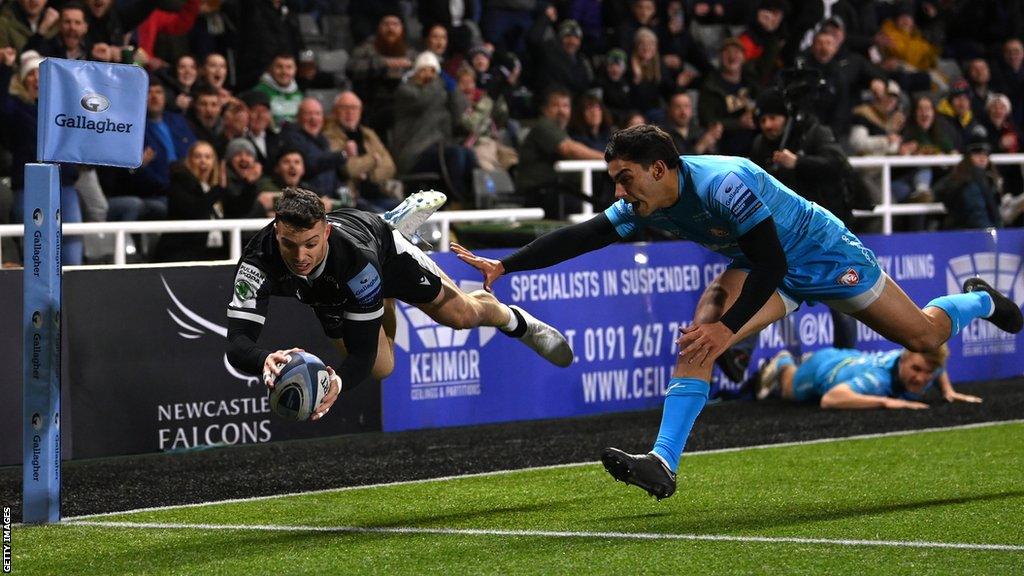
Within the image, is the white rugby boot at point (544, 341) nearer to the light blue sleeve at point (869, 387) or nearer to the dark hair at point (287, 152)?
the light blue sleeve at point (869, 387)

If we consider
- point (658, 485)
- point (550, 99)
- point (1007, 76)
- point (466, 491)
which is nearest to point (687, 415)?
point (658, 485)

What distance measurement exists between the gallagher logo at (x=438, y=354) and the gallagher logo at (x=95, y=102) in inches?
165

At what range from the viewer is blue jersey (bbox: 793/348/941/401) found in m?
12.9

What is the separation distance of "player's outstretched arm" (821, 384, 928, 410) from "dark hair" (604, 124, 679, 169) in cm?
561

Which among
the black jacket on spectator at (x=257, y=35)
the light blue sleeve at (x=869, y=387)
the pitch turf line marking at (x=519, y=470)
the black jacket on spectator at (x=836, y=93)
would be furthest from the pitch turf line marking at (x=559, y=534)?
the black jacket on spectator at (x=836, y=93)

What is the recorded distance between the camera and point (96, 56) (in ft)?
42.6

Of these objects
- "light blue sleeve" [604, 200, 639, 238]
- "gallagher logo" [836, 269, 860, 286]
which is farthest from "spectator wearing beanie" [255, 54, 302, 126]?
"gallagher logo" [836, 269, 860, 286]

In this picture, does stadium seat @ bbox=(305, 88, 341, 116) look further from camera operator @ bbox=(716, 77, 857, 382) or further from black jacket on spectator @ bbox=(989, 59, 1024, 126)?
black jacket on spectator @ bbox=(989, 59, 1024, 126)

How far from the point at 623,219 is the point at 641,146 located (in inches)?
29.9

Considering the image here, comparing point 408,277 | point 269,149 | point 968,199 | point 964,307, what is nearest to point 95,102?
point 408,277

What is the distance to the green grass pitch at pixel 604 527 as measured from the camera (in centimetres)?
684

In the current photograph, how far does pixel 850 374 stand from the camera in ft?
42.8

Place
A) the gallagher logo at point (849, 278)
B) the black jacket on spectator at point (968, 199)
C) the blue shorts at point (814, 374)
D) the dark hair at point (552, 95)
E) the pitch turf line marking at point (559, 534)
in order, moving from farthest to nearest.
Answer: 1. the black jacket on spectator at point (968, 199)
2. the dark hair at point (552, 95)
3. the blue shorts at point (814, 374)
4. the gallagher logo at point (849, 278)
5. the pitch turf line marking at point (559, 534)

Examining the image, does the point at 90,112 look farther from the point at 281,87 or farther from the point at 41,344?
the point at 281,87
